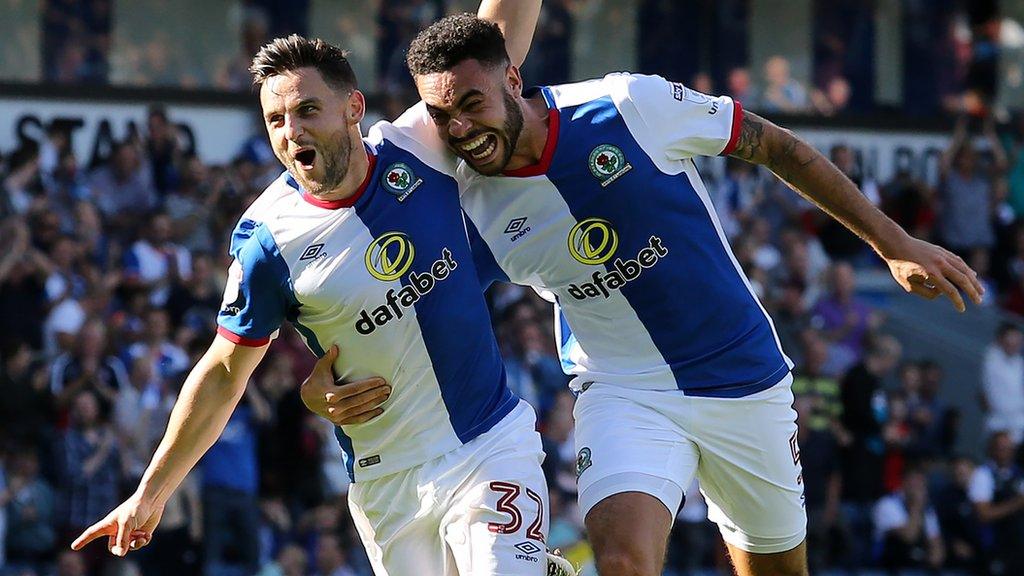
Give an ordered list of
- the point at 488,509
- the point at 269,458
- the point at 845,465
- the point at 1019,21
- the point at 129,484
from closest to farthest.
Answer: the point at 488,509
the point at 129,484
the point at 269,458
the point at 845,465
the point at 1019,21

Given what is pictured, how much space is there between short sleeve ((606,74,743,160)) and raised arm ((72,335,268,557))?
160 cm

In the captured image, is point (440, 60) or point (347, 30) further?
point (347, 30)

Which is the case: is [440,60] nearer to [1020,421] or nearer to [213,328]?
[213,328]

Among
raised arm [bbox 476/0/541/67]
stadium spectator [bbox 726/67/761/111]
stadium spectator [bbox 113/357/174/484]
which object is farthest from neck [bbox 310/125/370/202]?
stadium spectator [bbox 726/67/761/111]

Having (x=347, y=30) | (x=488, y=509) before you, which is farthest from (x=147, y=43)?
(x=488, y=509)

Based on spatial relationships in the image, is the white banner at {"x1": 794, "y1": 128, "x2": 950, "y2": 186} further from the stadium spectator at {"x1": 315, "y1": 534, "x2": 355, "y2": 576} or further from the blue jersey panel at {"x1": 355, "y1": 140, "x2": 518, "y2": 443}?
the blue jersey panel at {"x1": 355, "y1": 140, "x2": 518, "y2": 443}

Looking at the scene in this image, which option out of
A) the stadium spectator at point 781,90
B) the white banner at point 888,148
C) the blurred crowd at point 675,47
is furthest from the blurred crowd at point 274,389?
the stadium spectator at point 781,90

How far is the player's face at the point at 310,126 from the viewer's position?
5.39 m

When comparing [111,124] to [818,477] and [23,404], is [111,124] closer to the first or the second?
[23,404]

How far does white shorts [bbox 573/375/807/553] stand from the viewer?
19.5 ft

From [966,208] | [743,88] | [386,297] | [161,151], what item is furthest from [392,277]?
[743,88]

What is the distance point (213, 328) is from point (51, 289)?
1.18 meters

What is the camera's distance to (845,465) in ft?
44.7

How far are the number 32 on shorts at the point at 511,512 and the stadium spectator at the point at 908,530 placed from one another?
871cm
